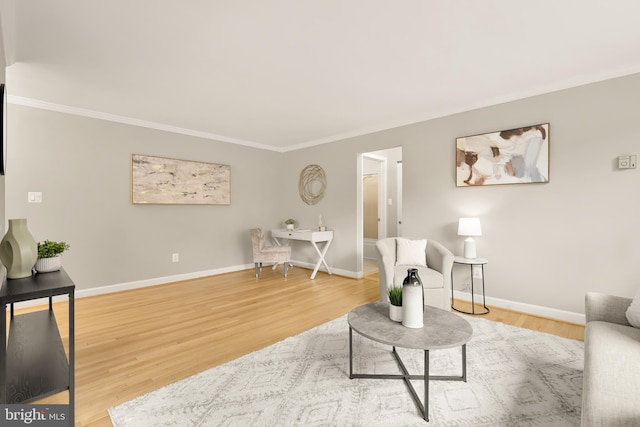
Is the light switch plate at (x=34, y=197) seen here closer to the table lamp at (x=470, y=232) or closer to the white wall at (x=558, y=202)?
the white wall at (x=558, y=202)

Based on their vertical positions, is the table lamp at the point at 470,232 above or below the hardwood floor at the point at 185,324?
above

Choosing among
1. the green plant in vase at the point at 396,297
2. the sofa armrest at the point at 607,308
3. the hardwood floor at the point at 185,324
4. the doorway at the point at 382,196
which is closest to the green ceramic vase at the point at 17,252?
the hardwood floor at the point at 185,324

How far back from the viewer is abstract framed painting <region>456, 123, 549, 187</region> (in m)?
3.12

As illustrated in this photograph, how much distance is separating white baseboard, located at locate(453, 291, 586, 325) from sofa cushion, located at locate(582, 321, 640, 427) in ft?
5.17

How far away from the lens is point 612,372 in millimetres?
1296

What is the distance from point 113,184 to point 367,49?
146 inches

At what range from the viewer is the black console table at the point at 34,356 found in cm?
121

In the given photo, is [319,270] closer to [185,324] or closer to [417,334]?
[185,324]

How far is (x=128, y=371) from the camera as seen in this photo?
6.98 ft

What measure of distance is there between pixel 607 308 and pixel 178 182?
4976 mm

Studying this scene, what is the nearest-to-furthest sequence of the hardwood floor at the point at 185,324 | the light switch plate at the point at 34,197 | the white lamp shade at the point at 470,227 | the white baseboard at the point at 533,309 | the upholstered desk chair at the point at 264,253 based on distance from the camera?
1. the hardwood floor at the point at 185,324
2. the white baseboard at the point at 533,309
3. the white lamp shade at the point at 470,227
4. the light switch plate at the point at 34,197
5. the upholstered desk chair at the point at 264,253

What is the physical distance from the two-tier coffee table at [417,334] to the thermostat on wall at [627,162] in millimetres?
2242

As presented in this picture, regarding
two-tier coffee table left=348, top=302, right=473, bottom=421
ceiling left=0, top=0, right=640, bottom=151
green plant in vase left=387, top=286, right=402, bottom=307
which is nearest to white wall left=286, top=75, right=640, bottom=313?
ceiling left=0, top=0, right=640, bottom=151

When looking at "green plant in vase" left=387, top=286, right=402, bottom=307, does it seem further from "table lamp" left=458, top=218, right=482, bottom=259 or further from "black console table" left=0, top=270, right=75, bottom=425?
"table lamp" left=458, top=218, right=482, bottom=259
